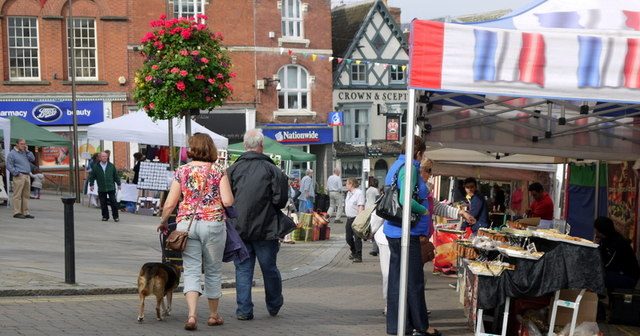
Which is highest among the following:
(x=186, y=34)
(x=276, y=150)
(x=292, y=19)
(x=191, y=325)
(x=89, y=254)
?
(x=292, y=19)

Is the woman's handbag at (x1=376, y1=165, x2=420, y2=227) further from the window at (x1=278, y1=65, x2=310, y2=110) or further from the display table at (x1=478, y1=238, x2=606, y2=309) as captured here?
the window at (x1=278, y1=65, x2=310, y2=110)

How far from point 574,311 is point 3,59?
1397 inches

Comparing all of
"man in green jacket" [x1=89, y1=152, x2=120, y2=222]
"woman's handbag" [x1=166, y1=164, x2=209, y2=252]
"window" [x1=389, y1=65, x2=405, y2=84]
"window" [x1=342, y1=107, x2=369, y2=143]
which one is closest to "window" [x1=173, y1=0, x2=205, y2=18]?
"window" [x1=342, y1=107, x2=369, y2=143]

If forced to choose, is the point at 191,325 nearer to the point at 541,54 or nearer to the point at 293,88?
the point at 541,54

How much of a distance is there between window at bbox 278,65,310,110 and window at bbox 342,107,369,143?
350cm

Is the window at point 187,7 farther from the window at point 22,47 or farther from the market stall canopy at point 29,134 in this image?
the market stall canopy at point 29,134

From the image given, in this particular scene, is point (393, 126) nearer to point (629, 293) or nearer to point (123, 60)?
point (123, 60)

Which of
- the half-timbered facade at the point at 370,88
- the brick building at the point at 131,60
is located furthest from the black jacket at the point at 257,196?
the half-timbered facade at the point at 370,88

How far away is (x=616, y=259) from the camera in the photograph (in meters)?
11.0

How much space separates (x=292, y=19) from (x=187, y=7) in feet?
19.0

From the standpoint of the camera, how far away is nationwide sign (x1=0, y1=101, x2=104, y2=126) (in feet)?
131

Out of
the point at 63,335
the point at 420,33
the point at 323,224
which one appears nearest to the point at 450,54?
the point at 420,33

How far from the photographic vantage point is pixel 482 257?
30.8ft

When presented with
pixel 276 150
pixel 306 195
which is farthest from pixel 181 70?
pixel 306 195
